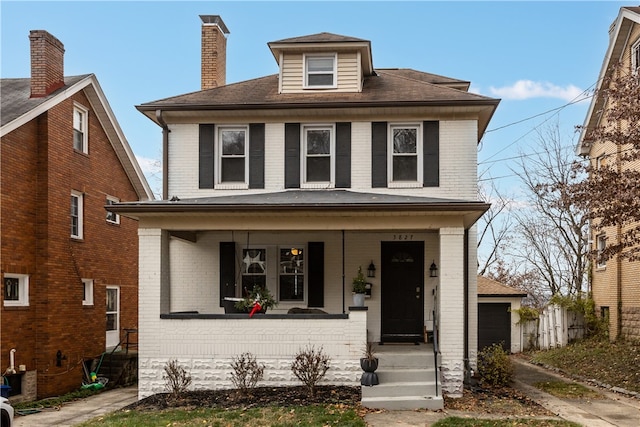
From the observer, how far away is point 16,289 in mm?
14430

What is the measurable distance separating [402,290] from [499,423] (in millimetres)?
5403

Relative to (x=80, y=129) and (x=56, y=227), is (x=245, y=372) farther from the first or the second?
(x=80, y=129)

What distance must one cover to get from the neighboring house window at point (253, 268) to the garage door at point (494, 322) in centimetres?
1028

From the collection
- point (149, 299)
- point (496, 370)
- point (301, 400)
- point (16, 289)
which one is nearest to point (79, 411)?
point (149, 299)

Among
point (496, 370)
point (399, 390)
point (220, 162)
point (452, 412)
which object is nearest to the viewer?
point (452, 412)

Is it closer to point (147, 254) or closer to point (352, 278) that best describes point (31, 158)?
point (147, 254)

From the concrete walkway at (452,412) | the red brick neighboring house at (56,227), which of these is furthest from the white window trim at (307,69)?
the concrete walkway at (452,412)

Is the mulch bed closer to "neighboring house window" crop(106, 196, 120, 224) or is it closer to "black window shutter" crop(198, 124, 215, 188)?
"black window shutter" crop(198, 124, 215, 188)

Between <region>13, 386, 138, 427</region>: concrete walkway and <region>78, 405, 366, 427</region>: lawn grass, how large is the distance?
1032mm

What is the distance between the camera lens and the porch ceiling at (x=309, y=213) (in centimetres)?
1230

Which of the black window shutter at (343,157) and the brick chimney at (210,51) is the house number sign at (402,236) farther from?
the brick chimney at (210,51)

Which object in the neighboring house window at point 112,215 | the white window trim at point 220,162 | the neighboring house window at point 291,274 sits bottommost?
the neighboring house window at point 291,274

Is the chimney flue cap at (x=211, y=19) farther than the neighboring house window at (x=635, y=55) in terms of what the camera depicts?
No

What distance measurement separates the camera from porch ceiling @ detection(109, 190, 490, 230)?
12.3 meters
